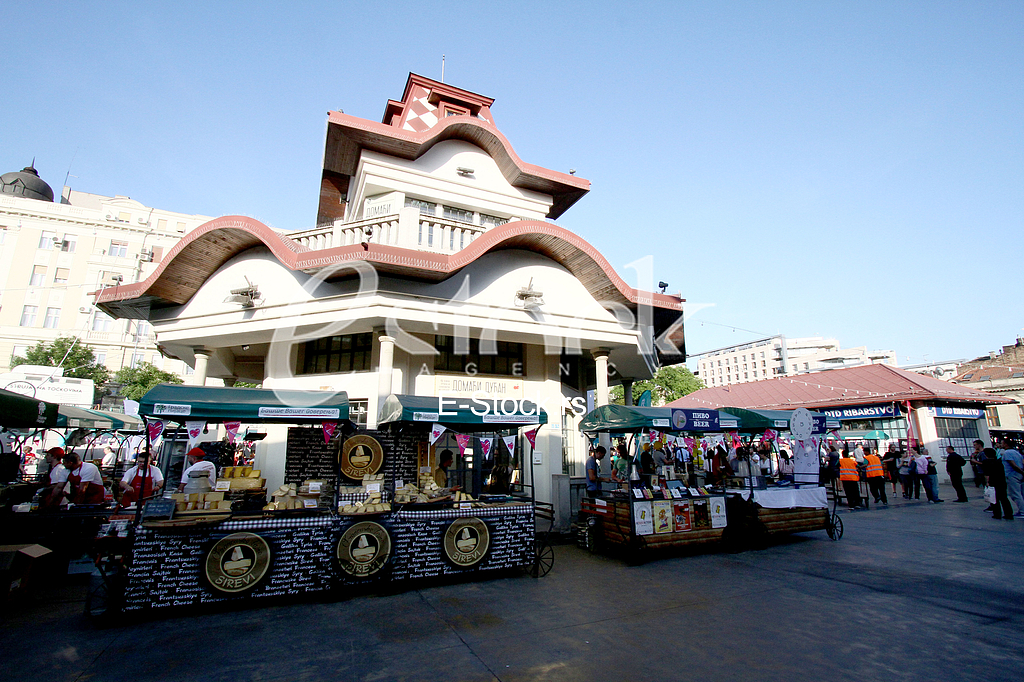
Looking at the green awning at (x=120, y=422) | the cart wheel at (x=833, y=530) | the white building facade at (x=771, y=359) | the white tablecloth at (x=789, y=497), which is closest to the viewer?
the white tablecloth at (x=789, y=497)

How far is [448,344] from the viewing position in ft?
43.7

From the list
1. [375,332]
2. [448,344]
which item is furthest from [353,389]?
[448,344]

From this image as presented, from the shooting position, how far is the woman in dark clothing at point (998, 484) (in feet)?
43.7

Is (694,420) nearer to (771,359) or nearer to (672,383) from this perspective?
(672,383)

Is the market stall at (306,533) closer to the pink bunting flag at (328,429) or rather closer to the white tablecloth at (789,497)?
the pink bunting flag at (328,429)

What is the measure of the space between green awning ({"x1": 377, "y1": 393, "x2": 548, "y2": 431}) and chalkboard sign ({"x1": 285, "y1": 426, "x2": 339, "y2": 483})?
268 centimetres

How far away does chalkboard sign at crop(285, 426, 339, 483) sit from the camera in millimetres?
11602

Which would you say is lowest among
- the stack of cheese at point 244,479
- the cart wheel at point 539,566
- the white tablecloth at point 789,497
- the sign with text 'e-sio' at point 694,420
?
the cart wheel at point 539,566

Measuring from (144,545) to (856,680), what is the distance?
7.98 metres

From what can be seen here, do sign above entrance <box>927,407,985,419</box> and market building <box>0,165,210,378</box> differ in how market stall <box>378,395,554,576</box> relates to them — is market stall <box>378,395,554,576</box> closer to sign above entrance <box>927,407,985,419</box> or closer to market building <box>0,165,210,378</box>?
sign above entrance <box>927,407,985,419</box>

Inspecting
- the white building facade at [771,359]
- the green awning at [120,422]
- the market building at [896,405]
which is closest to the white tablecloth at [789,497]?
the market building at [896,405]

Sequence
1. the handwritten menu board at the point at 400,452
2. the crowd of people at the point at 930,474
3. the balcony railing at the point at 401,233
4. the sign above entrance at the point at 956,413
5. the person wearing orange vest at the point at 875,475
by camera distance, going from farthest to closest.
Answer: the sign above entrance at the point at 956,413
the person wearing orange vest at the point at 875,475
the crowd of people at the point at 930,474
the balcony railing at the point at 401,233
the handwritten menu board at the point at 400,452

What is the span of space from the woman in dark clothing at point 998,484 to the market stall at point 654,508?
8648 millimetres

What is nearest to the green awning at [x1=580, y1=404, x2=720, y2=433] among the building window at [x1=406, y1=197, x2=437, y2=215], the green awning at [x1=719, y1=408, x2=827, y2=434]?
the green awning at [x1=719, y1=408, x2=827, y2=434]
